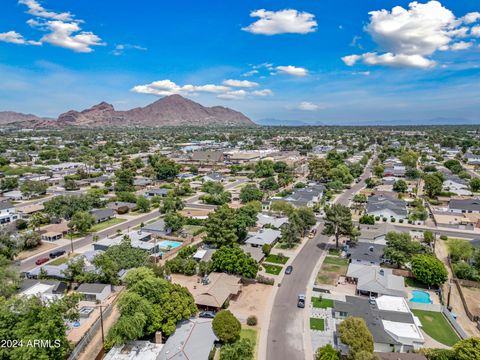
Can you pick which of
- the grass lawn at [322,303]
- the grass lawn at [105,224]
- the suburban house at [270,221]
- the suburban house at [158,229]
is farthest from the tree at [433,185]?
the grass lawn at [105,224]

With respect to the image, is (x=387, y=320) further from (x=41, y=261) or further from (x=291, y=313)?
(x=41, y=261)

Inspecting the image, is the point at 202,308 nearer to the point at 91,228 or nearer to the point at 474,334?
the point at 474,334

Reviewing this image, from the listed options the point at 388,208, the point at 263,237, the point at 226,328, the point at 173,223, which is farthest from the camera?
the point at 388,208

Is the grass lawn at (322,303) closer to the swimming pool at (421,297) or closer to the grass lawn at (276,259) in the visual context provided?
the swimming pool at (421,297)

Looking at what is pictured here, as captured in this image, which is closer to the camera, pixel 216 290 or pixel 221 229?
pixel 216 290

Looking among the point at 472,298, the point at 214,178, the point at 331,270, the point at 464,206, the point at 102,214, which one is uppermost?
the point at 214,178

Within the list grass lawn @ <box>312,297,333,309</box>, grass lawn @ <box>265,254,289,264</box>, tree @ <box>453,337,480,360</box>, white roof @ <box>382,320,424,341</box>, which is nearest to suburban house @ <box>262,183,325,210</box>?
grass lawn @ <box>265,254,289,264</box>

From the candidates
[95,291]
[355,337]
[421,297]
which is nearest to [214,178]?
[95,291]
